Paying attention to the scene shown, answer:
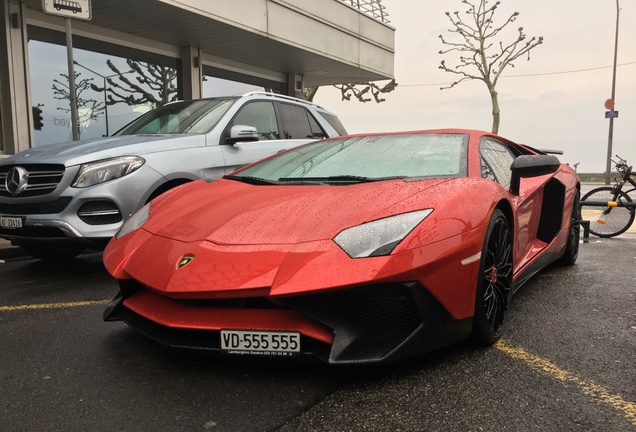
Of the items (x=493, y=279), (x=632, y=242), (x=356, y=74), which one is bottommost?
(x=632, y=242)

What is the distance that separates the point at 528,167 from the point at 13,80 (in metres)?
7.89

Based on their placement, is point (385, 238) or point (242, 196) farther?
point (242, 196)

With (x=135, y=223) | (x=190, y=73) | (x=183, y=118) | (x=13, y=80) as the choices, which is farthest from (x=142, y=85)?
(x=135, y=223)

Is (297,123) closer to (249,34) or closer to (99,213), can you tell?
(99,213)

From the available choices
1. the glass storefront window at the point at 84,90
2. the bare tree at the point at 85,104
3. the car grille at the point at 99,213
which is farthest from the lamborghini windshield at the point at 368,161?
the bare tree at the point at 85,104

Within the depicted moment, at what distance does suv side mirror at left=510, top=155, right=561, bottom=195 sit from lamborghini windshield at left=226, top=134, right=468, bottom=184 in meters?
0.31

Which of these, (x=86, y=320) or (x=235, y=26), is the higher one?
(x=235, y=26)

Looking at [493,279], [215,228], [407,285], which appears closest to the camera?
[407,285]

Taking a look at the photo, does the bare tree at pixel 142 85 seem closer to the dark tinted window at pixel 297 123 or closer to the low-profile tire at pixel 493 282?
the dark tinted window at pixel 297 123

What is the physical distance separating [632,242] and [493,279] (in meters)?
5.01

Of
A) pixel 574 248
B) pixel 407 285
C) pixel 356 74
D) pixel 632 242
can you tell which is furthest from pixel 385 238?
pixel 356 74

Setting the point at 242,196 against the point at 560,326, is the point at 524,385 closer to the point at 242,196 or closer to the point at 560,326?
the point at 560,326

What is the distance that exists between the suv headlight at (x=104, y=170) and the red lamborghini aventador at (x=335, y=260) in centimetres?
115

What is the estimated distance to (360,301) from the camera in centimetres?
200
